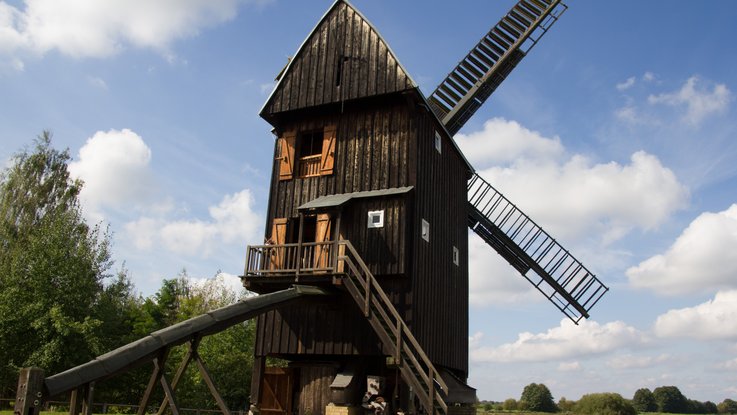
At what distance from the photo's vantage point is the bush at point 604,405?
165 feet

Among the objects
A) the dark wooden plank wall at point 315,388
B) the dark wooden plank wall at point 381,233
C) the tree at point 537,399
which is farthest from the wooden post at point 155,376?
the tree at point 537,399

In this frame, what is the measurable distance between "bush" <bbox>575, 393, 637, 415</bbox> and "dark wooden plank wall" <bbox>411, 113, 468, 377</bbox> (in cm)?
3477

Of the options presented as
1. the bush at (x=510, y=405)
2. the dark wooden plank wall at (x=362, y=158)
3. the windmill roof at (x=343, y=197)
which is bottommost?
the bush at (x=510, y=405)

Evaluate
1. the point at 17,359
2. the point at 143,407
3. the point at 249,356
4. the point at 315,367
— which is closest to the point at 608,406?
the point at 249,356

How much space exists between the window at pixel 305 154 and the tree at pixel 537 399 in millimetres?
53798

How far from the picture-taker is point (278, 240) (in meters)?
18.6

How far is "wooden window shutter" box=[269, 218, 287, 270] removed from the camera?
Result: 17.9 meters

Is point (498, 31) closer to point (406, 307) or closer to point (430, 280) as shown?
point (430, 280)

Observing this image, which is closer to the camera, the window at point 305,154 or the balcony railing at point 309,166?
the window at point 305,154

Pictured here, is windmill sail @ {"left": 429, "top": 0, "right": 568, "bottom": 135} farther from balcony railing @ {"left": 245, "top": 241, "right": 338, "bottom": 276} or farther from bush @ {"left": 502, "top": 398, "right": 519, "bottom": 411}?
bush @ {"left": 502, "top": 398, "right": 519, "bottom": 411}

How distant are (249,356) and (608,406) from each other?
3291cm

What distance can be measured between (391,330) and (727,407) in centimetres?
8886

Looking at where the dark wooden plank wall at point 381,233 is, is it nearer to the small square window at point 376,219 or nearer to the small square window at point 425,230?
the small square window at point 376,219

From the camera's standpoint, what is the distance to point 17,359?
89.7 ft
